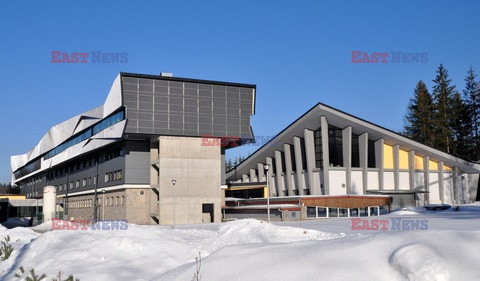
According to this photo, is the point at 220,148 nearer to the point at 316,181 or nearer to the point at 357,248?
the point at 316,181

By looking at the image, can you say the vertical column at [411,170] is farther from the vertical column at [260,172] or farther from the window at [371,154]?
the vertical column at [260,172]

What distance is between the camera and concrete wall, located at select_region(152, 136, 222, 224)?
158 feet

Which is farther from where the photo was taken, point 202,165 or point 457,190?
point 457,190

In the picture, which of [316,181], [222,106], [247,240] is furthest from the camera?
[316,181]

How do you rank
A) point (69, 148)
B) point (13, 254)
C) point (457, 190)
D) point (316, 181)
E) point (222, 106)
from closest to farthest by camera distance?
1. point (13, 254)
2. point (222, 106)
3. point (316, 181)
4. point (457, 190)
5. point (69, 148)

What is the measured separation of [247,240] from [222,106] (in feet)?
96.2

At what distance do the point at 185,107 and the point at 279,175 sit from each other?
23.9m

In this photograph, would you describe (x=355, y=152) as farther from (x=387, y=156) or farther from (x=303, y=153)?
(x=303, y=153)

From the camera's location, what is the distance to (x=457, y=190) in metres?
65.9

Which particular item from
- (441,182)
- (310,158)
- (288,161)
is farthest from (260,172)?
(441,182)

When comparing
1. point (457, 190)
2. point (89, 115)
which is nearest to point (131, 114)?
point (89, 115)

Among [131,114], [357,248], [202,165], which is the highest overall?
[131,114]

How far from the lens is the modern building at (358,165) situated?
58000 millimetres

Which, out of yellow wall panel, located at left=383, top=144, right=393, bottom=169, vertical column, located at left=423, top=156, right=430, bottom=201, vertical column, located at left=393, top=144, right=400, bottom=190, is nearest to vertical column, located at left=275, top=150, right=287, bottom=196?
yellow wall panel, located at left=383, top=144, right=393, bottom=169
